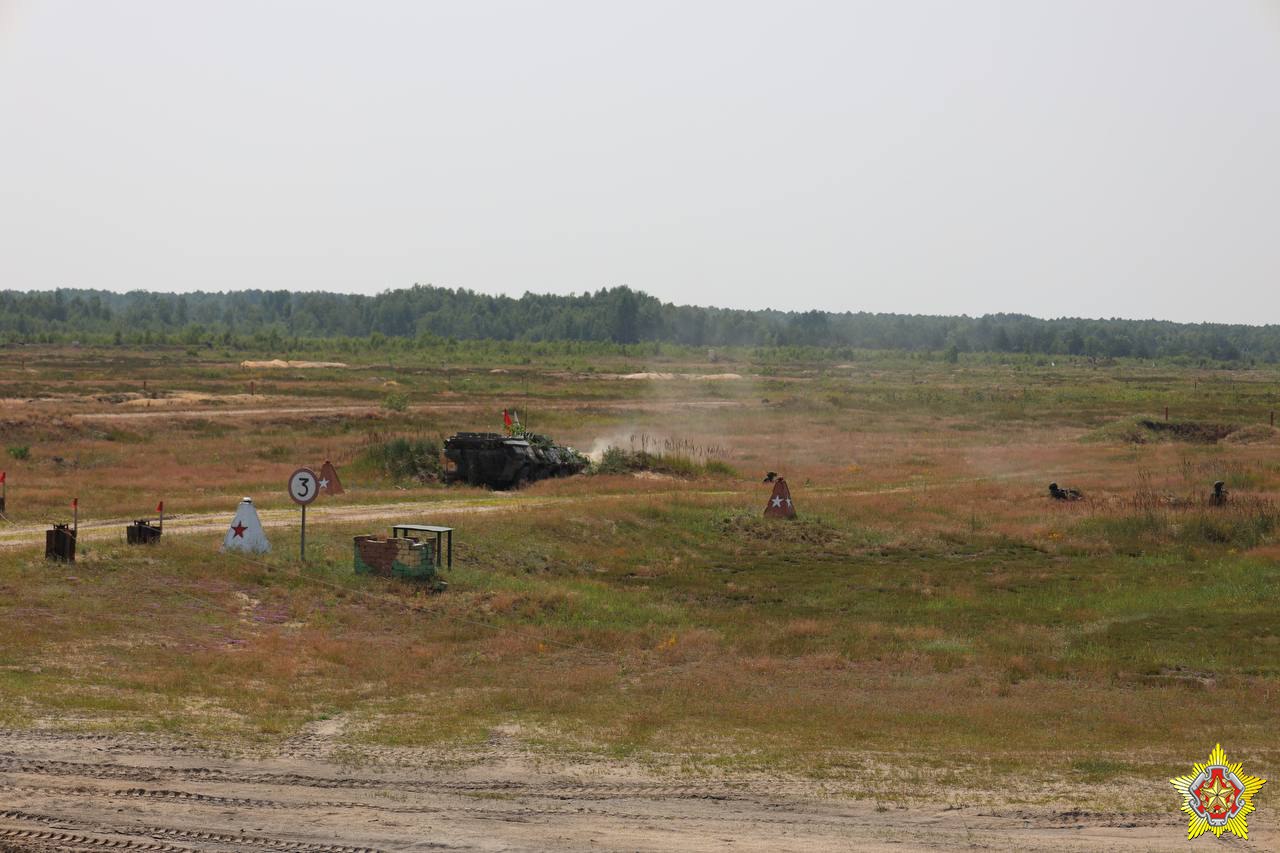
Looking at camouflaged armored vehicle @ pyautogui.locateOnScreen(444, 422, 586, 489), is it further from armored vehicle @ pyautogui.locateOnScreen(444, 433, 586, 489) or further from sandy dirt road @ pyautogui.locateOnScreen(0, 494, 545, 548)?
sandy dirt road @ pyautogui.locateOnScreen(0, 494, 545, 548)

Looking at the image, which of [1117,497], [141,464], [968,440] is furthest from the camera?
[968,440]

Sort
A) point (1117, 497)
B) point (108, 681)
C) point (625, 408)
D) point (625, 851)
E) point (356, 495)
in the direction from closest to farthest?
1. point (625, 851)
2. point (108, 681)
3. point (356, 495)
4. point (1117, 497)
5. point (625, 408)

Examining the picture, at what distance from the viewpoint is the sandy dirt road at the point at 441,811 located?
41.5ft

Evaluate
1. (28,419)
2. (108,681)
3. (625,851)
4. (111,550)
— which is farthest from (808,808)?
(28,419)

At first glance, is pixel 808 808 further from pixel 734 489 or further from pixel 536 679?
pixel 734 489

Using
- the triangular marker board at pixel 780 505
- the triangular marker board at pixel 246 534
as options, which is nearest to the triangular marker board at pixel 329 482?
the triangular marker board at pixel 246 534

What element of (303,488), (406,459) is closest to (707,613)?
(303,488)

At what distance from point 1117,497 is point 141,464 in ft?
121

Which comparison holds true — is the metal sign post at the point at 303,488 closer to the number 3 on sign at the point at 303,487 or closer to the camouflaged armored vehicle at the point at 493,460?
the number 3 on sign at the point at 303,487

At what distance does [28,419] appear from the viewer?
59625 mm

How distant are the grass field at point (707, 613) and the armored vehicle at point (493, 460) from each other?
3.75 ft

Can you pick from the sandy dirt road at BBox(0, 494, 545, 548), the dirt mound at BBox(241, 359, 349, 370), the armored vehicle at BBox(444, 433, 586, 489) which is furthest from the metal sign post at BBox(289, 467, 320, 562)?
the dirt mound at BBox(241, 359, 349, 370)

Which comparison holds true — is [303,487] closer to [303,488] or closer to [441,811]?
[303,488]

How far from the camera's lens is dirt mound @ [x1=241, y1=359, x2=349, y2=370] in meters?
126
